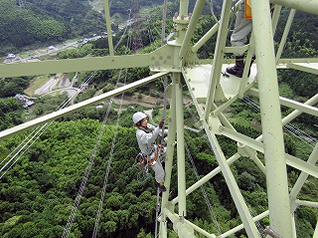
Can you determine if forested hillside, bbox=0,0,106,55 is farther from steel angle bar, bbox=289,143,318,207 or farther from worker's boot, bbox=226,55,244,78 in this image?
steel angle bar, bbox=289,143,318,207

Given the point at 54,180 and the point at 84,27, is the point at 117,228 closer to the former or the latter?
the point at 54,180

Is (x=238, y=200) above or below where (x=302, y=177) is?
above

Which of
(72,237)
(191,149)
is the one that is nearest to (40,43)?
(191,149)

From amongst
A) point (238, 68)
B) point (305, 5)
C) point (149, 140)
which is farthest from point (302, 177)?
point (305, 5)

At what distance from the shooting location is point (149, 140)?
6258 millimetres

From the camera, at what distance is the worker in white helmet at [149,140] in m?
6.21

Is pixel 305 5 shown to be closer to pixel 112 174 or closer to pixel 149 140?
pixel 149 140

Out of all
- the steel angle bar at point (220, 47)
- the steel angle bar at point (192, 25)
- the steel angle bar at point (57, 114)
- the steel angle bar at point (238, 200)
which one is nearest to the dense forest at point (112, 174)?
the steel angle bar at point (57, 114)

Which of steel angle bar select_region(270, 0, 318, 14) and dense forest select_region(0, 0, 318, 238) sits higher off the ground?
steel angle bar select_region(270, 0, 318, 14)

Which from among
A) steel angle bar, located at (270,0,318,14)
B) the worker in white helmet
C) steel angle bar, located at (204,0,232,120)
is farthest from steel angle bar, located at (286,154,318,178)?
the worker in white helmet

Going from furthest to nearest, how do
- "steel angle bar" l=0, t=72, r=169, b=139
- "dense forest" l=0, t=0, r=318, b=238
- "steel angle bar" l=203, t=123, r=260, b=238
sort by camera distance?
"dense forest" l=0, t=0, r=318, b=238 → "steel angle bar" l=0, t=72, r=169, b=139 → "steel angle bar" l=203, t=123, r=260, b=238

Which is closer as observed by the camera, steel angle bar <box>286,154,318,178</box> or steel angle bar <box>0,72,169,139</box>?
steel angle bar <box>286,154,318,178</box>

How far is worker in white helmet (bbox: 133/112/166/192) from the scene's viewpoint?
20.4 ft

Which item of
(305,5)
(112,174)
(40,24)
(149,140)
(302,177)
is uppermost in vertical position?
(40,24)
